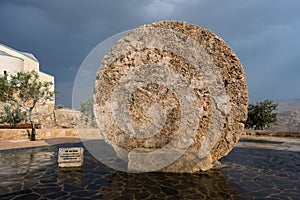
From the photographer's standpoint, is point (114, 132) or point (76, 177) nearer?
point (76, 177)

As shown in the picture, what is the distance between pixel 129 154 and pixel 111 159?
1.80m

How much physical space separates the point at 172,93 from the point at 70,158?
4324 mm

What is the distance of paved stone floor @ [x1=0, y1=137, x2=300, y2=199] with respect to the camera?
4762 mm

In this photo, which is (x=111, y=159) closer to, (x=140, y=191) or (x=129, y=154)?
(x=129, y=154)

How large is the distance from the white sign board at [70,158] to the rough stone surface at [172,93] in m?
1.22

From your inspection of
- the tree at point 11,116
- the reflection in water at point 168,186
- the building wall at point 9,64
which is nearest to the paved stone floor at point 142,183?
the reflection in water at point 168,186

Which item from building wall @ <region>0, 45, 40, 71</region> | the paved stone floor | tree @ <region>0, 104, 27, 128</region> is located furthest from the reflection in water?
building wall @ <region>0, 45, 40, 71</region>

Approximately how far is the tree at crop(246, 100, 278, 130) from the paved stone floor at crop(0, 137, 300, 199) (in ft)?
55.3

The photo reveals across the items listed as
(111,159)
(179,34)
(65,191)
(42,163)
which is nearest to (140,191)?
(65,191)

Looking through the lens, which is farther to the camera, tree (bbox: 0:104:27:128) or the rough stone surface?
tree (bbox: 0:104:27:128)

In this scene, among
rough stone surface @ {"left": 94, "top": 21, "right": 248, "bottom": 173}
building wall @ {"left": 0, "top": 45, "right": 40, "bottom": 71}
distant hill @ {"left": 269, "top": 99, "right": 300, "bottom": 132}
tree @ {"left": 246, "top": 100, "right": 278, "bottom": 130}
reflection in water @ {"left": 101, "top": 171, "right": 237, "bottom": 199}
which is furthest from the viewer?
building wall @ {"left": 0, "top": 45, "right": 40, "bottom": 71}

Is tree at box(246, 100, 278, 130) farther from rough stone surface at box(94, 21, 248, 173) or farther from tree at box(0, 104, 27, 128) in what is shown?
tree at box(0, 104, 27, 128)

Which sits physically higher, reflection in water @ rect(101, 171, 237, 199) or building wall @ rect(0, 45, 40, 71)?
building wall @ rect(0, 45, 40, 71)

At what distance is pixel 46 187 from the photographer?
5160 millimetres
